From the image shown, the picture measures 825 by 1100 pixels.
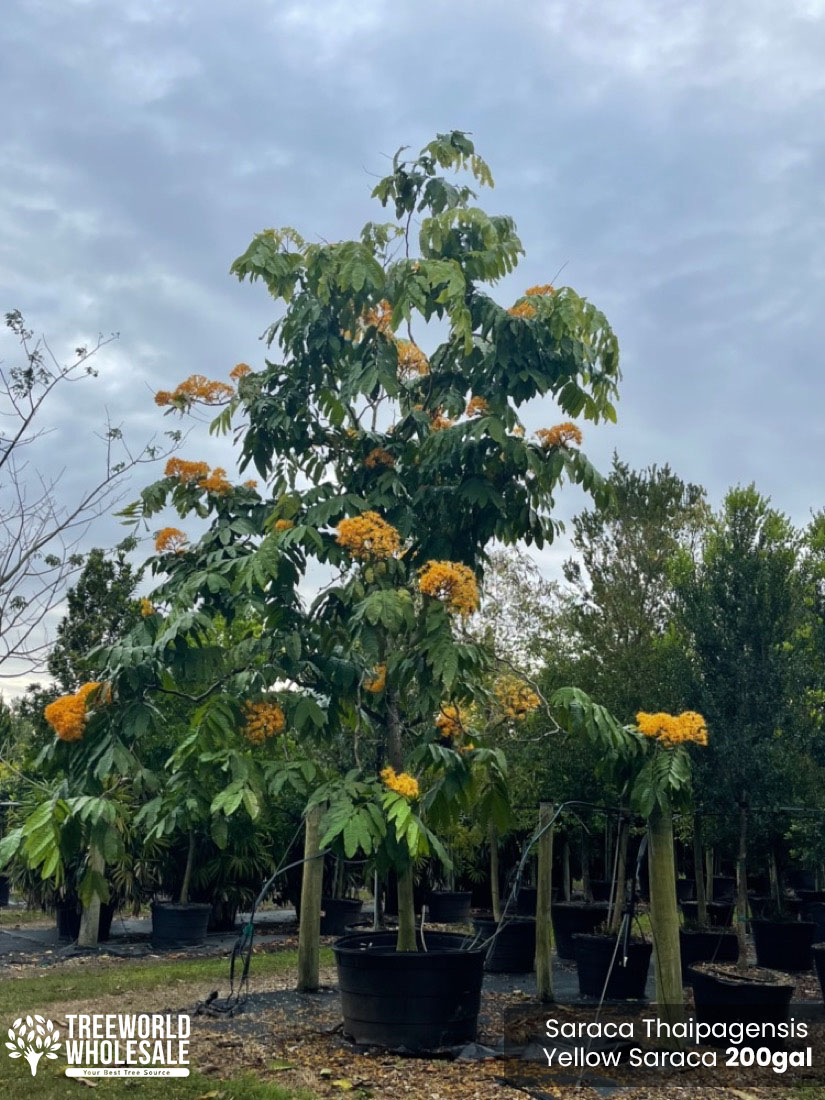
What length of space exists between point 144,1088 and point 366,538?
3.29 meters

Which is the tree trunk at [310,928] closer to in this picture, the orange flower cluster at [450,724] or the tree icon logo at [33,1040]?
the tree icon logo at [33,1040]

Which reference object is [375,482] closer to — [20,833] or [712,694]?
[20,833]

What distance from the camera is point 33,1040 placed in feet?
21.3

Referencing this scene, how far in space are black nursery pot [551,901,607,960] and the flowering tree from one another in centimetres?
515

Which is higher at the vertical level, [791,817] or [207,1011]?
[791,817]

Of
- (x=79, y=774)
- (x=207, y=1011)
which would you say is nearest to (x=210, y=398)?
(x=79, y=774)

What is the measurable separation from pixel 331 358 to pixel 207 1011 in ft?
16.3

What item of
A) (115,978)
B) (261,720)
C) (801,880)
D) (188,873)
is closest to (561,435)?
(261,720)

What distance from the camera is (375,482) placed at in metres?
7.00

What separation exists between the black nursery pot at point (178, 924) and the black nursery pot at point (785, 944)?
271 inches

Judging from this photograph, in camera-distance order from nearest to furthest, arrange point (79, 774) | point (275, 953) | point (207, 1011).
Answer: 1. point (79, 774)
2. point (207, 1011)
3. point (275, 953)

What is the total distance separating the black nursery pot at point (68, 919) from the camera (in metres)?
13.8

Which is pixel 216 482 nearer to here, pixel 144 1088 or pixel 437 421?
pixel 437 421

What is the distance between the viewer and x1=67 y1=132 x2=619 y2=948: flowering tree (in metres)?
5.95
